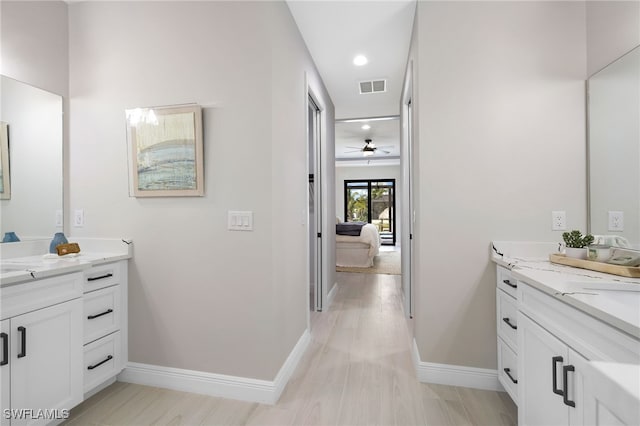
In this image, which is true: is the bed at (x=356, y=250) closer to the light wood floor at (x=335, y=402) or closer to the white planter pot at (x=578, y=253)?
the light wood floor at (x=335, y=402)

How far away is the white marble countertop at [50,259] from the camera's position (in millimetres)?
1384

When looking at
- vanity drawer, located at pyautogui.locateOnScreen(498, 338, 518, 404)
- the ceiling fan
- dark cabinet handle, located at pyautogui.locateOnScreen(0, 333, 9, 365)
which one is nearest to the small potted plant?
vanity drawer, located at pyautogui.locateOnScreen(498, 338, 518, 404)

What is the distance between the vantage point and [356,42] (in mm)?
2559

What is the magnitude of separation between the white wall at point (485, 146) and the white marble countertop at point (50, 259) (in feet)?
6.85

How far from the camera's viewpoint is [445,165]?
198 cm

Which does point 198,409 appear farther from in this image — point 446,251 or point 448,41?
point 448,41

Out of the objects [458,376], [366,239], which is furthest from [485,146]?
[366,239]

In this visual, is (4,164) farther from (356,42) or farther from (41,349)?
(356,42)

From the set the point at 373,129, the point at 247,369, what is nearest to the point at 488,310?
the point at 247,369

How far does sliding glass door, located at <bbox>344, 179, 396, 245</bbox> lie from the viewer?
31.4ft

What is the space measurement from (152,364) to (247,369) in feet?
2.29

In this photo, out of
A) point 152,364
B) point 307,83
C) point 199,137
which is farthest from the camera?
point 307,83

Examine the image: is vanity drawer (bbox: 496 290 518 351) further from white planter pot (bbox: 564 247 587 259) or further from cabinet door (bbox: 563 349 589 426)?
cabinet door (bbox: 563 349 589 426)

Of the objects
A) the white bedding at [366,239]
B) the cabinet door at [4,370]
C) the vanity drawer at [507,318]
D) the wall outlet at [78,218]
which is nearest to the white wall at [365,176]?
the white bedding at [366,239]
